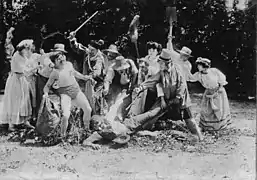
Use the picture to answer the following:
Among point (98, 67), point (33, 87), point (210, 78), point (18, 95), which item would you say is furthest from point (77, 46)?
point (210, 78)

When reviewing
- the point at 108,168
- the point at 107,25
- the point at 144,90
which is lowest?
the point at 108,168

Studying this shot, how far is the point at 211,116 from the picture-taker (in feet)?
25.2

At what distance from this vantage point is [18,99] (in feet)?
25.2

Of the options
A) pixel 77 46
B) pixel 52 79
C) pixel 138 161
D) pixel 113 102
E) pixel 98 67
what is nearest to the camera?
pixel 138 161

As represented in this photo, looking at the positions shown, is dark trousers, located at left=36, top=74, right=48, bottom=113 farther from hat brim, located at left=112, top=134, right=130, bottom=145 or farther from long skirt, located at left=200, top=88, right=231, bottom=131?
long skirt, located at left=200, top=88, right=231, bottom=131

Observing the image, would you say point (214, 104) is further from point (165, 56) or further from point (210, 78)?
point (165, 56)

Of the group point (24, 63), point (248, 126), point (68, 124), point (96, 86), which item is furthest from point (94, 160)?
point (248, 126)

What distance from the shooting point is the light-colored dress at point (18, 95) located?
7.61 meters

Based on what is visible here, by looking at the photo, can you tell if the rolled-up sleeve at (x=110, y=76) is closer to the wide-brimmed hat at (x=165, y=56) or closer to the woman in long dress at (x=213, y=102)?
the wide-brimmed hat at (x=165, y=56)

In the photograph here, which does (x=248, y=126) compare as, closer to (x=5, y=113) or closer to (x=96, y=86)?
(x=96, y=86)

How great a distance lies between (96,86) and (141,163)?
82.5 inches

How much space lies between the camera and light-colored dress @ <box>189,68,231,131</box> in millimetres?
7602

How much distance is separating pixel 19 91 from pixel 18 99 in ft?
0.45

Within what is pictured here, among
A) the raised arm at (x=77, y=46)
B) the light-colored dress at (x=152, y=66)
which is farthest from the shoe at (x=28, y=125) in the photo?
the light-colored dress at (x=152, y=66)
